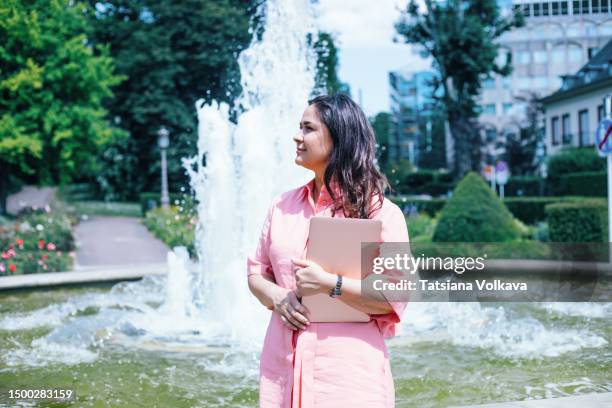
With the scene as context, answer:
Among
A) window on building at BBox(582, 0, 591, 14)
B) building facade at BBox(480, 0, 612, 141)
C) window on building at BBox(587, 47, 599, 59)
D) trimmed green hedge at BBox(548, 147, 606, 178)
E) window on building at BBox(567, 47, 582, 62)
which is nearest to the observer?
window on building at BBox(582, 0, 591, 14)

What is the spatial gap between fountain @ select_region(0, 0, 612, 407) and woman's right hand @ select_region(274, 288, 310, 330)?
293cm

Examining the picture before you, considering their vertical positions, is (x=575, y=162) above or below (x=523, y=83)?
below

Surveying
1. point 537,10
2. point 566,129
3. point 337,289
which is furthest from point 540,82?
point 337,289

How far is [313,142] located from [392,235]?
14.2 inches

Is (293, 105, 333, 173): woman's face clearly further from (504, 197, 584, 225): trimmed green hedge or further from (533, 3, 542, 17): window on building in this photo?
(533, 3, 542, 17): window on building

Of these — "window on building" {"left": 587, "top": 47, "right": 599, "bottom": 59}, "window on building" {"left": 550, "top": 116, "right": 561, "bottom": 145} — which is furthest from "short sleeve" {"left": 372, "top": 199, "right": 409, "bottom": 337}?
"window on building" {"left": 550, "top": 116, "right": 561, "bottom": 145}

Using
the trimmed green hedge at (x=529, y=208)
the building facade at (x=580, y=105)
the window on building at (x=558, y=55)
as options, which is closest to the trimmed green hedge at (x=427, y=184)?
the building facade at (x=580, y=105)

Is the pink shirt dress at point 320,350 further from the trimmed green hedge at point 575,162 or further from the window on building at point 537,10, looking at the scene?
the window on building at point 537,10

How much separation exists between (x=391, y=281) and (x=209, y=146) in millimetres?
8307

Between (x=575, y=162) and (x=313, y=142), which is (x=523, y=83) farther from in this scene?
(x=313, y=142)

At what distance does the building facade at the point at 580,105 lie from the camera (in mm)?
35156

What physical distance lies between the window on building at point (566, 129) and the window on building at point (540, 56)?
11.6 m

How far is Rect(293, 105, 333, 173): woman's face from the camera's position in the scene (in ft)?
6.93

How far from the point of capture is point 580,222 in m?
13.3
